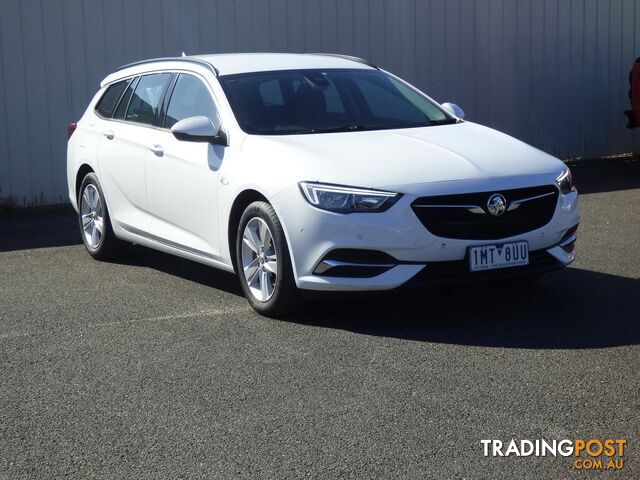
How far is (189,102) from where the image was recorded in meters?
8.39

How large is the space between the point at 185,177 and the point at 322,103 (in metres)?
1.06

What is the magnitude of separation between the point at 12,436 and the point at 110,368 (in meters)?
1.14

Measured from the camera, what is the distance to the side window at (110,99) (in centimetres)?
960

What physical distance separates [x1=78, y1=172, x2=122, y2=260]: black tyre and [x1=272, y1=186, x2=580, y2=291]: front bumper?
9.16 ft

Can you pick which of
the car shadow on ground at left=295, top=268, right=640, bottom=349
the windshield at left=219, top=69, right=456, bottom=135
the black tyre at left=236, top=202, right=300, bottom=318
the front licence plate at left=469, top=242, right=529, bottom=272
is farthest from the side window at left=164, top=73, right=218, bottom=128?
the front licence plate at left=469, top=242, right=529, bottom=272

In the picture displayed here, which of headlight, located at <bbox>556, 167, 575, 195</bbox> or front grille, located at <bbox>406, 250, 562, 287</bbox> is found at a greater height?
headlight, located at <bbox>556, 167, 575, 195</bbox>

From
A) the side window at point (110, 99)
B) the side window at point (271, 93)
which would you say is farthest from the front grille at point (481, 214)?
the side window at point (110, 99)

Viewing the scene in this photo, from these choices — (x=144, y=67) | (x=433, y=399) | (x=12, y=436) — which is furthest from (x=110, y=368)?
(x=144, y=67)

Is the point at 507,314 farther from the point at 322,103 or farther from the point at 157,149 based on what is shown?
the point at 157,149

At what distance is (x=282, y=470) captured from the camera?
4.65 meters

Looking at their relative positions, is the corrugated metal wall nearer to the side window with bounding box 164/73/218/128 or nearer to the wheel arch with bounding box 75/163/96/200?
the wheel arch with bounding box 75/163/96/200

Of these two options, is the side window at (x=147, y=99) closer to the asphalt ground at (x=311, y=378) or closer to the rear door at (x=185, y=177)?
the rear door at (x=185, y=177)

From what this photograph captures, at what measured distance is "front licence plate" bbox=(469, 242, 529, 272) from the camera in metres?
6.88

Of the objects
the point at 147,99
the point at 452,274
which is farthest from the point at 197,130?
the point at 452,274
